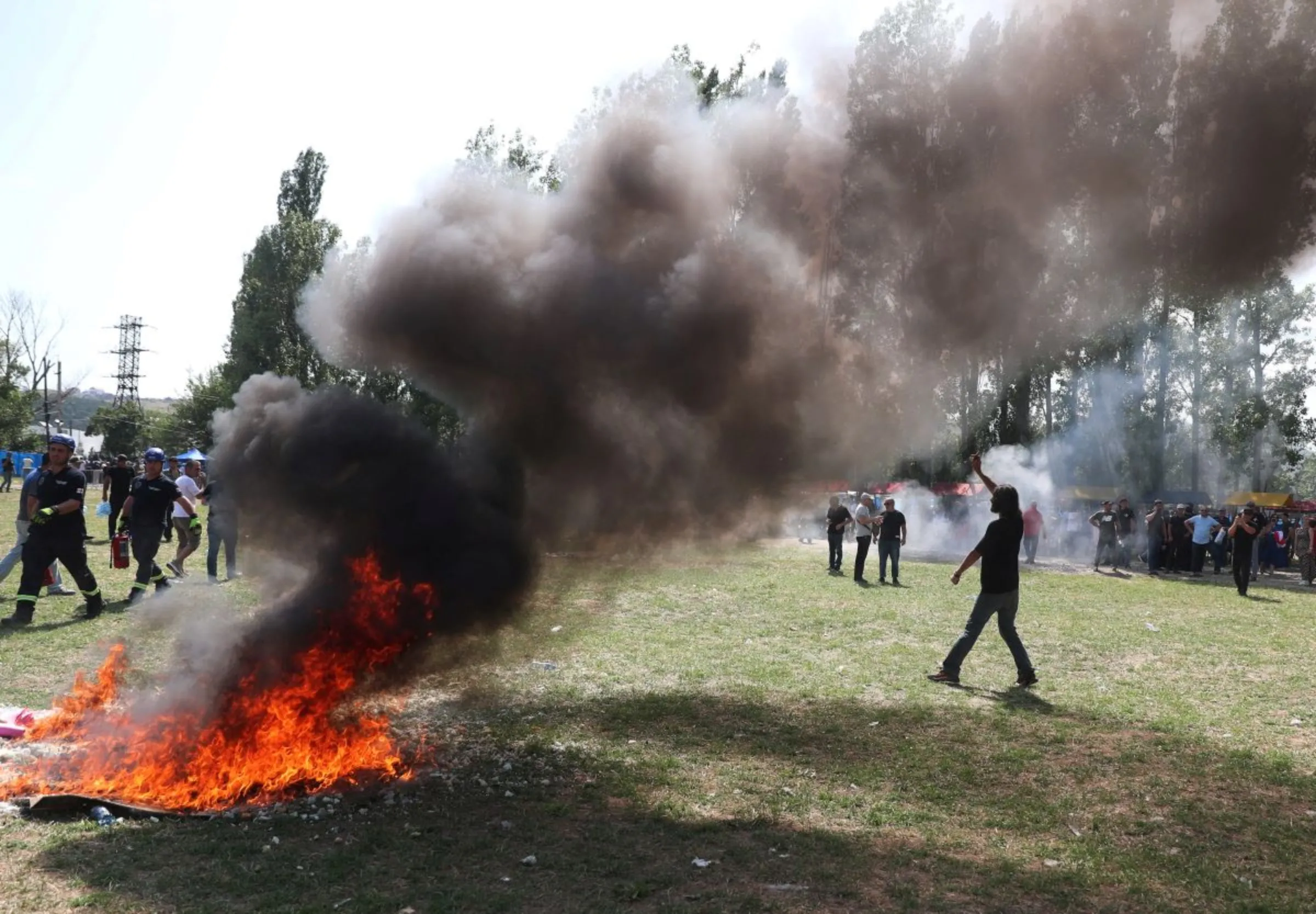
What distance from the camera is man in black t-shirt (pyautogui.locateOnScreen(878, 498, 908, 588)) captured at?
20.1 m

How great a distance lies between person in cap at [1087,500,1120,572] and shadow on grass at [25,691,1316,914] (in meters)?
19.3

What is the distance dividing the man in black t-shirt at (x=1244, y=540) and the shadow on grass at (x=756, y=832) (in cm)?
1451

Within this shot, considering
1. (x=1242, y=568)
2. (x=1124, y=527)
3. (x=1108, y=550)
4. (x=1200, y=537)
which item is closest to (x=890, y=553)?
(x=1242, y=568)

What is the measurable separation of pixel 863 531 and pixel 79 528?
14758 mm

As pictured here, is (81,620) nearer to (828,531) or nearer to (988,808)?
(988,808)


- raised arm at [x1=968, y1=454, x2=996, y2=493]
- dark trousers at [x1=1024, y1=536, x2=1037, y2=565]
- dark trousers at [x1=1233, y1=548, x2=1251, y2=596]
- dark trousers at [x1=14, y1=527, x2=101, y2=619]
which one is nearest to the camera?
raised arm at [x1=968, y1=454, x2=996, y2=493]

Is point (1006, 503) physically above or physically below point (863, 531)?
above

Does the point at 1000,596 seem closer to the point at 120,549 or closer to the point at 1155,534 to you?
the point at 120,549

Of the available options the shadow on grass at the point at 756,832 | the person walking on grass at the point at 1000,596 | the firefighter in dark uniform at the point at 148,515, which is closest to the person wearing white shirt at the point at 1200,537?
the person walking on grass at the point at 1000,596

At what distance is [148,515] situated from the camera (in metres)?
12.9

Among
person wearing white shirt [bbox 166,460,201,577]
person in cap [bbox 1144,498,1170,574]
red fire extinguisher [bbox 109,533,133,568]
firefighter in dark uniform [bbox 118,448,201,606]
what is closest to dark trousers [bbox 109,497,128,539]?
person wearing white shirt [bbox 166,460,201,577]

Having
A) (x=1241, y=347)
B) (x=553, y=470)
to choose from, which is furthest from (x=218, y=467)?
(x=1241, y=347)

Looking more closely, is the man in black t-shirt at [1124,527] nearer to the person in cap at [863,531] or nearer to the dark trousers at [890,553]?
the person in cap at [863,531]

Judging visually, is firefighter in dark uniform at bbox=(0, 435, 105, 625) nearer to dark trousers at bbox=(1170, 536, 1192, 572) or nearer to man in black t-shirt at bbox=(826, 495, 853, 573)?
man in black t-shirt at bbox=(826, 495, 853, 573)
